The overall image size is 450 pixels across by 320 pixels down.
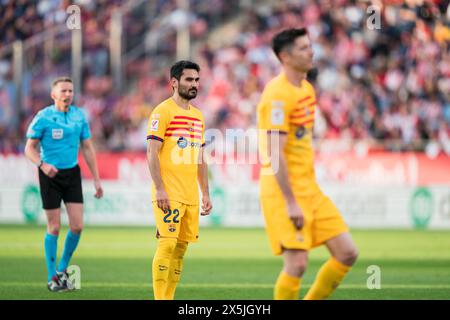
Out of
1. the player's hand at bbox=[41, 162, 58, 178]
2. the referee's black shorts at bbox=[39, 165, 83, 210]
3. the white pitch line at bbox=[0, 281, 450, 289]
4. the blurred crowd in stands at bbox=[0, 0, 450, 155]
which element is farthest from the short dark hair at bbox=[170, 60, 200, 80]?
the blurred crowd in stands at bbox=[0, 0, 450, 155]

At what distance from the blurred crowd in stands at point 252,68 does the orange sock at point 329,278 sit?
14704mm

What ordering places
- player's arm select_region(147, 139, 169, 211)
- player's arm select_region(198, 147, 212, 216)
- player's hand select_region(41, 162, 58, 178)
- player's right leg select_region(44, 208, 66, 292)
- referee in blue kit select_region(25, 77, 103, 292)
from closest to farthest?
player's arm select_region(147, 139, 169, 211)
player's arm select_region(198, 147, 212, 216)
player's hand select_region(41, 162, 58, 178)
player's right leg select_region(44, 208, 66, 292)
referee in blue kit select_region(25, 77, 103, 292)

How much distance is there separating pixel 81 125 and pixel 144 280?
211 centimetres

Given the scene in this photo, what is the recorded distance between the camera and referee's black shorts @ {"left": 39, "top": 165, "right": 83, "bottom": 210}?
10.4 m

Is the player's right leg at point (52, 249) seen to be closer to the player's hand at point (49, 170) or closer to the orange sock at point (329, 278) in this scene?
the player's hand at point (49, 170)

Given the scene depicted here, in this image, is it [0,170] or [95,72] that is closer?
[0,170]

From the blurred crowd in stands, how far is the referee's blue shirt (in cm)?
1196

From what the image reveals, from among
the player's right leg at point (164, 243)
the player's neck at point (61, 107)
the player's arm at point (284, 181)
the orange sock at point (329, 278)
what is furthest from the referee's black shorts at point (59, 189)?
the player's arm at point (284, 181)

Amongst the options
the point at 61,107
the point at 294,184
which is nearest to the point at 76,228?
the point at 61,107

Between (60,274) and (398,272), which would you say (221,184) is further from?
(60,274)

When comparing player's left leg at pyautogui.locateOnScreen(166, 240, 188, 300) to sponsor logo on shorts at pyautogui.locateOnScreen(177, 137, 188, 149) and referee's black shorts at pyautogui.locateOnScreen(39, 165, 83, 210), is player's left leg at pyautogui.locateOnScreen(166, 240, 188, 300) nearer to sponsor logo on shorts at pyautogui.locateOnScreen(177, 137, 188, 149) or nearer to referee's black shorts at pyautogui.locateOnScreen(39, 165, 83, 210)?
sponsor logo on shorts at pyautogui.locateOnScreen(177, 137, 188, 149)

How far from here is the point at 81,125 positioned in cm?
1064

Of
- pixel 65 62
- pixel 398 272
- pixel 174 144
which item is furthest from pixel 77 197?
pixel 65 62

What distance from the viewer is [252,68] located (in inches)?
990
